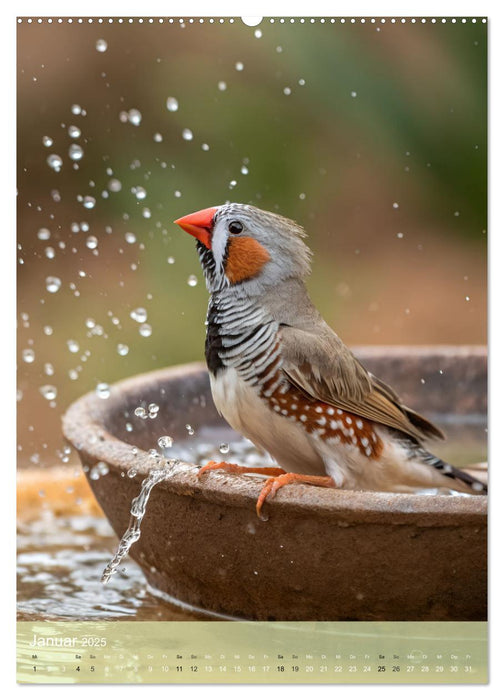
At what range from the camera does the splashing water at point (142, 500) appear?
8.30ft

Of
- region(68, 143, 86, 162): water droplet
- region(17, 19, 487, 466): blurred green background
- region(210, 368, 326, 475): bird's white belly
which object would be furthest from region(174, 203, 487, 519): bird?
region(68, 143, 86, 162): water droplet

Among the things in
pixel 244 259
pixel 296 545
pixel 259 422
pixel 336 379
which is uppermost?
pixel 244 259

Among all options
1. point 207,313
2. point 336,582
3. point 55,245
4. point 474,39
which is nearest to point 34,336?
point 55,245

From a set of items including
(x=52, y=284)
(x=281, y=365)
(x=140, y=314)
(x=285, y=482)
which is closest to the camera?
(x=285, y=482)

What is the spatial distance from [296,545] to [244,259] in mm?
739

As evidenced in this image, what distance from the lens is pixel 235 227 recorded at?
2.69 meters

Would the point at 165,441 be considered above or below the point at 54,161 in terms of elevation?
below

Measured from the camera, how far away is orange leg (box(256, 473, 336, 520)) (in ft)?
7.81

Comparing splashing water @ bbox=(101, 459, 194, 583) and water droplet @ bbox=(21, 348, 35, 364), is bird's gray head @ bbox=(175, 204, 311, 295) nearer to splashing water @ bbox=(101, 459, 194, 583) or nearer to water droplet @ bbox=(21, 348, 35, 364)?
splashing water @ bbox=(101, 459, 194, 583)

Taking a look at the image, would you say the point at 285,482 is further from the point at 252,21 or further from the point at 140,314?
the point at 252,21

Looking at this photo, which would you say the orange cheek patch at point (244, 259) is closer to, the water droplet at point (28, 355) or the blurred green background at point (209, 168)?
the blurred green background at point (209, 168)

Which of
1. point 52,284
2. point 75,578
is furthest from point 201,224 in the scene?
point 75,578

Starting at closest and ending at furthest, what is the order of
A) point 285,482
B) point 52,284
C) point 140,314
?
point 285,482, point 52,284, point 140,314

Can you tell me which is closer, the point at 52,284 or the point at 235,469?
the point at 235,469
